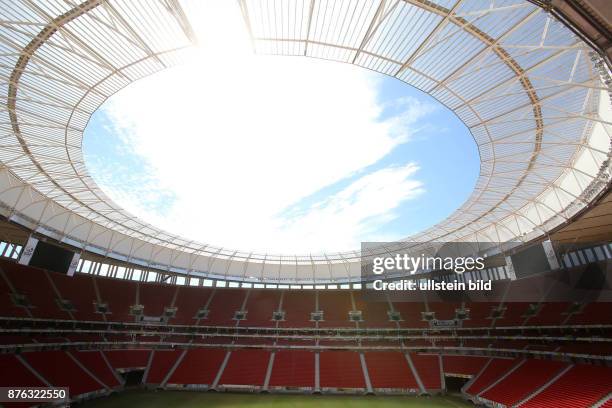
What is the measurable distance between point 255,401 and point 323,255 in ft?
67.6

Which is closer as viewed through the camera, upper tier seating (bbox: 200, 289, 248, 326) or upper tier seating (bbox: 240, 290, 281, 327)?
upper tier seating (bbox: 200, 289, 248, 326)

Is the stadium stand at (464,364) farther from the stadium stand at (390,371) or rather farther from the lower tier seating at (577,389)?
the lower tier seating at (577,389)

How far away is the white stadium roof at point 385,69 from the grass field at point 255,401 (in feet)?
64.3

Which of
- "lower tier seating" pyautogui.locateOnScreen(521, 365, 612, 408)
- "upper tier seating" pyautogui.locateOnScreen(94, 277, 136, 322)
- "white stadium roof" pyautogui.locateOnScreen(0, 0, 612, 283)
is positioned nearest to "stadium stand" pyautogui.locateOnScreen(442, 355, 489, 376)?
"lower tier seating" pyautogui.locateOnScreen(521, 365, 612, 408)

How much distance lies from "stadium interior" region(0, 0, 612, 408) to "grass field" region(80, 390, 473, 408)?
3.60 ft

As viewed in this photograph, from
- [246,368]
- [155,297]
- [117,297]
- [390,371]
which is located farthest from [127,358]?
[390,371]

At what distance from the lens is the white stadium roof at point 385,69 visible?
628 inches

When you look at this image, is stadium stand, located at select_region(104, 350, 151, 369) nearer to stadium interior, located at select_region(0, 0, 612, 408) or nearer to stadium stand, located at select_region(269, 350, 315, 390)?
stadium interior, located at select_region(0, 0, 612, 408)

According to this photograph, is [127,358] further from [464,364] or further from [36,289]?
[464,364]

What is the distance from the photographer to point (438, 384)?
37312mm

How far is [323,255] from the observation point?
4775cm

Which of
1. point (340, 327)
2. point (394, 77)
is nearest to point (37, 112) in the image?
point (394, 77)

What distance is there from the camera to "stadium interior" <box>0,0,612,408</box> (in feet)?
55.3

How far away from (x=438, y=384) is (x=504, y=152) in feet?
88.6
